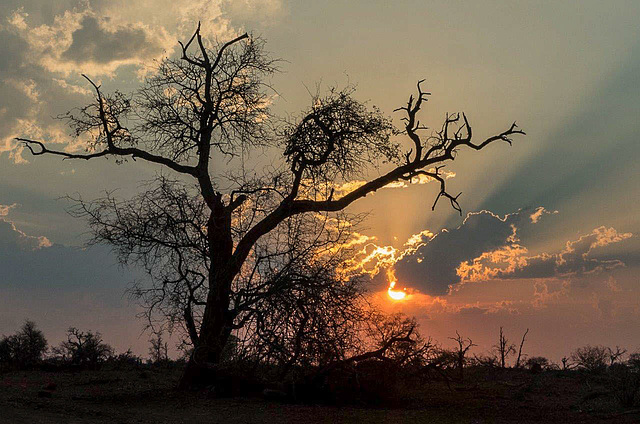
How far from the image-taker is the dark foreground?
11930mm

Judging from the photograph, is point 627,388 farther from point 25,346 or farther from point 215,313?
point 25,346

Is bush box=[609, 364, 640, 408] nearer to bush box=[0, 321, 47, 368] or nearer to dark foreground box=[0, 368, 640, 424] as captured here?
dark foreground box=[0, 368, 640, 424]

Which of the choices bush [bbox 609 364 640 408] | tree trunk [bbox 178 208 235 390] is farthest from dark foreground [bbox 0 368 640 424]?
tree trunk [bbox 178 208 235 390]

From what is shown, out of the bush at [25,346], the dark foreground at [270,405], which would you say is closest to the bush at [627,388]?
the dark foreground at [270,405]

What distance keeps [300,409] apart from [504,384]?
887cm

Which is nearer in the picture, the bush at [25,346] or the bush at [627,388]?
the bush at [627,388]

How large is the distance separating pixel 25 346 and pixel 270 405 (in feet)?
58.6

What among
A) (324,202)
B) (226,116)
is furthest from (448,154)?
(226,116)

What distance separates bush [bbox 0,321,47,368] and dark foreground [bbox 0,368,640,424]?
6.49m

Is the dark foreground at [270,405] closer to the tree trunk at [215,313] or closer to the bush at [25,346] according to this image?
the tree trunk at [215,313]

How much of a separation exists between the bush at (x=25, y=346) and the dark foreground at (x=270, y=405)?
6.49 metres

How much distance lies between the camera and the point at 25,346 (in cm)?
2658

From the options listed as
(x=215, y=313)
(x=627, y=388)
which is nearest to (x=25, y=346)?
(x=215, y=313)

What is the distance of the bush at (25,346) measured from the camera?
978 inches
